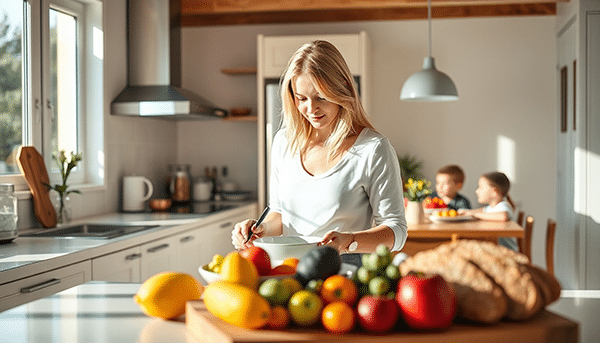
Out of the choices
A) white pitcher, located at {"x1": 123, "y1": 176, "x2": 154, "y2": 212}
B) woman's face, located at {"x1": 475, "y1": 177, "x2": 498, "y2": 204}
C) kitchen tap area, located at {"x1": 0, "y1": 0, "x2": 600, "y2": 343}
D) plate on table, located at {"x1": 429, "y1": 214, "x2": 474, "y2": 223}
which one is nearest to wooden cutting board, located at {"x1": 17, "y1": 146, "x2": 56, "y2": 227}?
kitchen tap area, located at {"x1": 0, "y1": 0, "x2": 600, "y2": 343}

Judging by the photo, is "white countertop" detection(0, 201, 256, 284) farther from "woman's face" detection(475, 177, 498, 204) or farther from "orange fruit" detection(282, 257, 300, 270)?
"woman's face" detection(475, 177, 498, 204)

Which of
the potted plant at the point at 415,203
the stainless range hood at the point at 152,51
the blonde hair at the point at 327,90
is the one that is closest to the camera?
the blonde hair at the point at 327,90

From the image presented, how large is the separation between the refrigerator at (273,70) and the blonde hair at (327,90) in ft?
9.09

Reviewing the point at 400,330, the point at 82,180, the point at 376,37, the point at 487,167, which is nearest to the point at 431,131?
the point at 487,167

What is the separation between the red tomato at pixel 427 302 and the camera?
894 millimetres

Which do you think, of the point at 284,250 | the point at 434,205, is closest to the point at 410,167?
the point at 434,205

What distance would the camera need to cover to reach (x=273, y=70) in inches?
185

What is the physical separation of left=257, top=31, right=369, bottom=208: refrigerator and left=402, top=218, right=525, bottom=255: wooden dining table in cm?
139

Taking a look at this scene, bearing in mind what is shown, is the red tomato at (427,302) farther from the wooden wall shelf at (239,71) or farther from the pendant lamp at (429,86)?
A: the wooden wall shelf at (239,71)

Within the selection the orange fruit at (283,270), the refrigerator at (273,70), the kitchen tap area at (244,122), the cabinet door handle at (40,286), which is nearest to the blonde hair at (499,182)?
the kitchen tap area at (244,122)

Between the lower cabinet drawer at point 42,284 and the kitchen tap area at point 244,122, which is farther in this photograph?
the kitchen tap area at point 244,122

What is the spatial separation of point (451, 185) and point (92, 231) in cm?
237

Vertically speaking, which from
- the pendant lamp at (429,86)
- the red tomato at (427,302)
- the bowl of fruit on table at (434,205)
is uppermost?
the pendant lamp at (429,86)

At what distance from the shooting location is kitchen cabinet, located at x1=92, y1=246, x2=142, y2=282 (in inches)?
97.8
